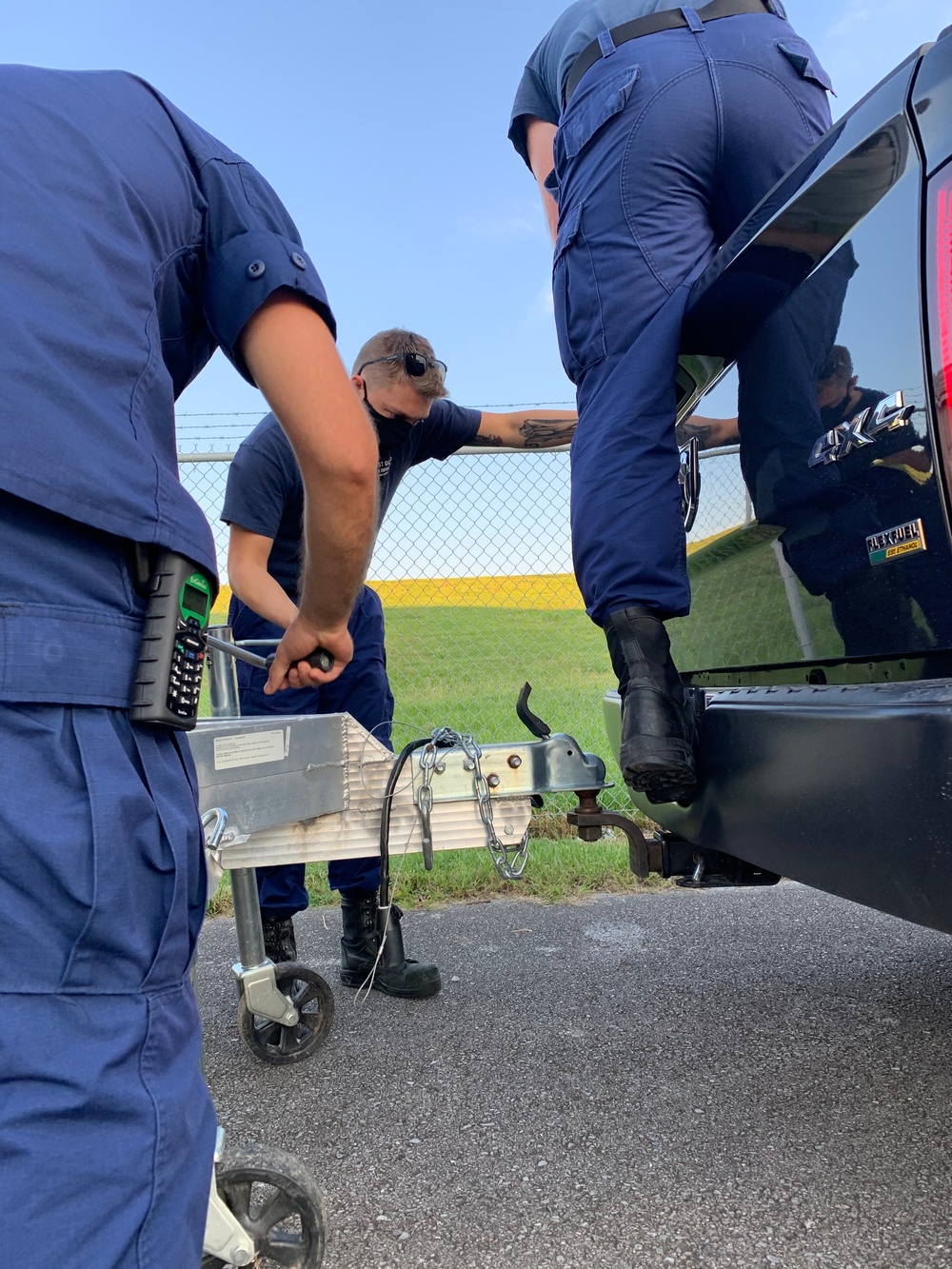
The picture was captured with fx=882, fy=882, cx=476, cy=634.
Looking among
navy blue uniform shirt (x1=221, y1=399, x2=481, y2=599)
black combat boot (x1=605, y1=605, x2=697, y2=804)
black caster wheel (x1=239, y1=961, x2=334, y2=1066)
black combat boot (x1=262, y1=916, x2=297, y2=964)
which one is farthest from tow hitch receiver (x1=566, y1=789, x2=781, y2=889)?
navy blue uniform shirt (x1=221, y1=399, x2=481, y2=599)

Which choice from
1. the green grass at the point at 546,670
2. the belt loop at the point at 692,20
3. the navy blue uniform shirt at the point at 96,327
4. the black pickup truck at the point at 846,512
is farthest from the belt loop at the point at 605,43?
the navy blue uniform shirt at the point at 96,327

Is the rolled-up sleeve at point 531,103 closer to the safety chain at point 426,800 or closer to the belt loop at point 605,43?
the belt loop at point 605,43

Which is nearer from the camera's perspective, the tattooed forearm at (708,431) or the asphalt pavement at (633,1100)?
the asphalt pavement at (633,1100)

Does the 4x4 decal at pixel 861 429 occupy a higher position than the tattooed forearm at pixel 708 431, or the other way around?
the tattooed forearm at pixel 708 431

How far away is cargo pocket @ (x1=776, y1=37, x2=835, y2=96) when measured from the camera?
1.84 metres

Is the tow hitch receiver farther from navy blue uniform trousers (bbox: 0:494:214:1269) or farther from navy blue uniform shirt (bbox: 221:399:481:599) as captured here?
navy blue uniform shirt (bbox: 221:399:481:599)

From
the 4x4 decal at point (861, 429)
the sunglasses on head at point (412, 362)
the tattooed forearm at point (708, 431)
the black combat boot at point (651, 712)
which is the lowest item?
the black combat boot at point (651, 712)

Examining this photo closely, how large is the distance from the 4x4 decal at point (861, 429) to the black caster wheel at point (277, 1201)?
1326mm

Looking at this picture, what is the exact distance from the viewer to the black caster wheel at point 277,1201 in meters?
1.27

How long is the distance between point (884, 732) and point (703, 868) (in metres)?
0.91

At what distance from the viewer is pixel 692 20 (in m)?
1.88

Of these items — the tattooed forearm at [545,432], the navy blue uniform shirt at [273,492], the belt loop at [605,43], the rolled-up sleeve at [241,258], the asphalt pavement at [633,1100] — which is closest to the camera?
the rolled-up sleeve at [241,258]

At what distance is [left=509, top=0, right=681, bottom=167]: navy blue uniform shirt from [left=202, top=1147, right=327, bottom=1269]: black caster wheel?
2.26 metres

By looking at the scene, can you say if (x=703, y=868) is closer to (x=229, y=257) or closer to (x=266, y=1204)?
(x=266, y=1204)
